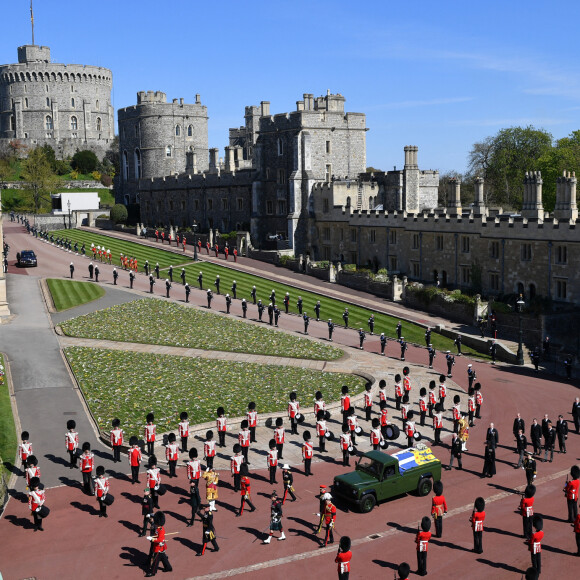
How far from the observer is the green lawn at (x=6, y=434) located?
78.9ft

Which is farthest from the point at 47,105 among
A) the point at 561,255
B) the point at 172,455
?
the point at 172,455

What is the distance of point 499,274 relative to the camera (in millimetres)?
54125

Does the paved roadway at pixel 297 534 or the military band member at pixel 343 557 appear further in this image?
the paved roadway at pixel 297 534

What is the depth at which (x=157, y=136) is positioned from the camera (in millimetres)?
102250

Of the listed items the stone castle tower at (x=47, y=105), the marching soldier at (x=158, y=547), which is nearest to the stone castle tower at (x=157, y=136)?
the stone castle tower at (x=47, y=105)

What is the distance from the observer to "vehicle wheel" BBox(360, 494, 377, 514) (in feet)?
68.1

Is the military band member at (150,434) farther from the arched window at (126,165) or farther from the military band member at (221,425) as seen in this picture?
the arched window at (126,165)

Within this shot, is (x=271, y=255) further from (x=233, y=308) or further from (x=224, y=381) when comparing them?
(x=224, y=381)

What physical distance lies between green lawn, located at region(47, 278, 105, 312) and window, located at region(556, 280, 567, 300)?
99.4 ft

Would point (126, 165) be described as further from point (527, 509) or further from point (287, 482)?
point (527, 509)

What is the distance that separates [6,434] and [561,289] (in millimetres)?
36591

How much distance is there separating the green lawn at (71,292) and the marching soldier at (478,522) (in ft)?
113

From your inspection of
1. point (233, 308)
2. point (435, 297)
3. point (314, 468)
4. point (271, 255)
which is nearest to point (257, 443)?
point (314, 468)

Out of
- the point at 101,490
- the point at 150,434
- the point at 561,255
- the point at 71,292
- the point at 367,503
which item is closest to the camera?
the point at 101,490
